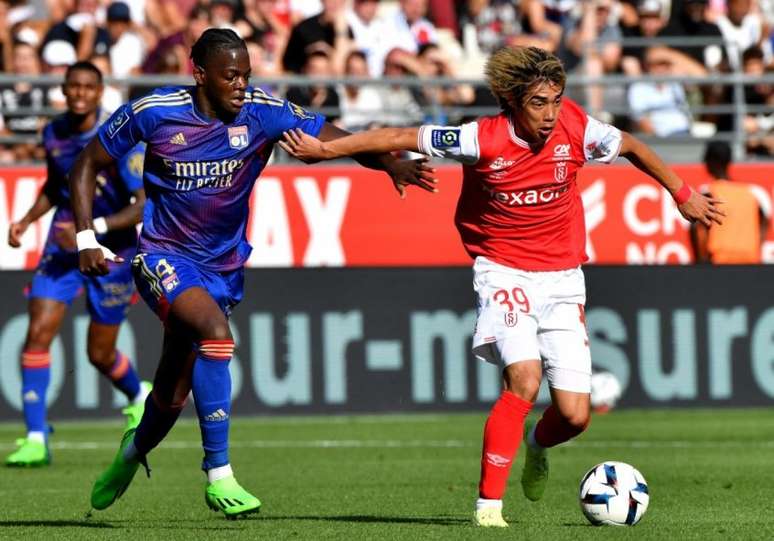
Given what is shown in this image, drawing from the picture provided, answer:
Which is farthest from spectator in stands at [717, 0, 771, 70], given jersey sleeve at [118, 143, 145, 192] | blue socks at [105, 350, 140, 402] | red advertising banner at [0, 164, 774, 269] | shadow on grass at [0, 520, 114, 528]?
shadow on grass at [0, 520, 114, 528]

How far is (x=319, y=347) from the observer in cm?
1587

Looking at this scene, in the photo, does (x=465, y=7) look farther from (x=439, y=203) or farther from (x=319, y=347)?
(x=319, y=347)

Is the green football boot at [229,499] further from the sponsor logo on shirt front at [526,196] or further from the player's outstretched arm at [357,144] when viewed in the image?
the sponsor logo on shirt front at [526,196]

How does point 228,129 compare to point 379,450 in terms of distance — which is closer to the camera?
point 228,129

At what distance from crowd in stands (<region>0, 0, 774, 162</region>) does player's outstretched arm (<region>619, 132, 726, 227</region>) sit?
9470 millimetres

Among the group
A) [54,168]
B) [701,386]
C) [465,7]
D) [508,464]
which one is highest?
[465,7]

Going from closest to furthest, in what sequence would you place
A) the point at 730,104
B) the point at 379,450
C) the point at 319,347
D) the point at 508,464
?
1. the point at 508,464
2. the point at 379,450
3. the point at 319,347
4. the point at 730,104

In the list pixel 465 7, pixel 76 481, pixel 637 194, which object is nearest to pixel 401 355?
pixel 637 194

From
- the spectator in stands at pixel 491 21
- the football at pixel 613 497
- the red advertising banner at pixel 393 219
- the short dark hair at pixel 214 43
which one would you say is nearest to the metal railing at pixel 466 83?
the red advertising banner at pixel 393 219

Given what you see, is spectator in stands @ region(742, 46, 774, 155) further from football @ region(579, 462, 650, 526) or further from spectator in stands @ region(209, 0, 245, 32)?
football @ region(579, 462, 650, 526)

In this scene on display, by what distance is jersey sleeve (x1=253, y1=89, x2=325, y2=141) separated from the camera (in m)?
8.58

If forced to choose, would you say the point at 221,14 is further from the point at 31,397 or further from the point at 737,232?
the point at 31,397

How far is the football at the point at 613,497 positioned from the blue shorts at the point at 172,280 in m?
2.04

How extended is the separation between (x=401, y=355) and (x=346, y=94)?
13.6ft
